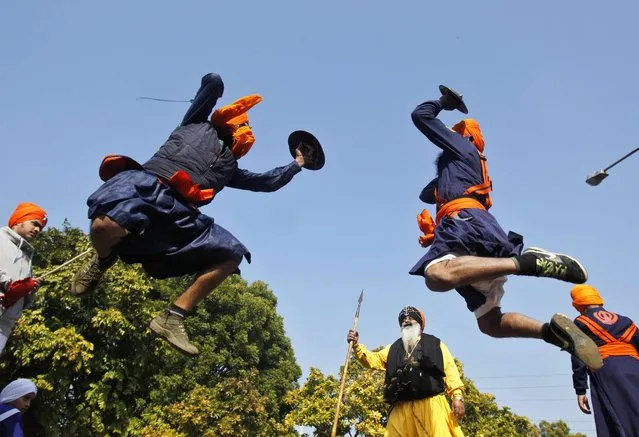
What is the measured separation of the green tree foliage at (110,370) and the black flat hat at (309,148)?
494 inches

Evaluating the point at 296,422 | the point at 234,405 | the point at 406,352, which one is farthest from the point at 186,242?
the point at 296,422

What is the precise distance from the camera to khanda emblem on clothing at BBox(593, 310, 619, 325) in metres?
5.33

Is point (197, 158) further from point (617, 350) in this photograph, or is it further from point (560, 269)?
point (617, 350)

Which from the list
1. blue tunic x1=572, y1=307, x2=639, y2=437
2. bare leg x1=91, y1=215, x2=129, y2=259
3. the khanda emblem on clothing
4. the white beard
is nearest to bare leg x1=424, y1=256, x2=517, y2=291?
bare leg x1=91, y1=215, x2=129, y2=259

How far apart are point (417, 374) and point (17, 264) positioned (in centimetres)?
441

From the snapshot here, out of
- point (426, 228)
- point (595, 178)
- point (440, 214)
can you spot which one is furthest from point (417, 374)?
point (595, 178)

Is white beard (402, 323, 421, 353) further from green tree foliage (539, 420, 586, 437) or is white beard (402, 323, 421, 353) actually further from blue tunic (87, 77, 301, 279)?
green tree foliage (539, 420, 586, 437)

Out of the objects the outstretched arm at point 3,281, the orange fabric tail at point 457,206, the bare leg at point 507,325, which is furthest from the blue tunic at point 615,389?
the outstretched arm at point 3,281

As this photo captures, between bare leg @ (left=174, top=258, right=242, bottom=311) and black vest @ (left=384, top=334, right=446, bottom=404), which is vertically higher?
black vest @ (left=384, top=334, right=446, bottom=404)

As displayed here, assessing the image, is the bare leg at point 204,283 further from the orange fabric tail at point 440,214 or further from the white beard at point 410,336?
the white beard at point 410,336

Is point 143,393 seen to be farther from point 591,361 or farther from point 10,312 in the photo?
point 591,361

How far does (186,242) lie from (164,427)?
15717 millimetres

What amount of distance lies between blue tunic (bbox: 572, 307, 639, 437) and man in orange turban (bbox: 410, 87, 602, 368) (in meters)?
1.63

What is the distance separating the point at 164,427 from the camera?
17609 mm
